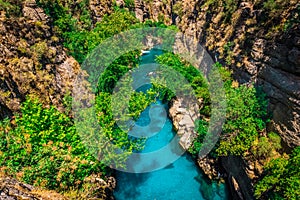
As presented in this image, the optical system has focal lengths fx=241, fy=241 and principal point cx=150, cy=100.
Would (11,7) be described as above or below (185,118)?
above

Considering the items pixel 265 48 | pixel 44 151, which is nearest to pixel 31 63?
pixel 44 151

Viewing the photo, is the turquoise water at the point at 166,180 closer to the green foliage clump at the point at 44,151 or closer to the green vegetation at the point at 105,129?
the green vegetation at the point at 105,129

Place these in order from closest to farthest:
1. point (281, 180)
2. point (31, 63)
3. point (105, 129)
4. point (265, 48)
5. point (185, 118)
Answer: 1. point (281, 180)
2. point (105, 129)
3. point (265, 48)
4. point (31, 63)
5. point (185, 118)

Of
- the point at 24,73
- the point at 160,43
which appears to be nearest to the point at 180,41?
the point at 160,43

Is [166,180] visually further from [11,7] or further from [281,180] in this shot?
[11,7]

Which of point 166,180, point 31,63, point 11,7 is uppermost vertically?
point 11,7

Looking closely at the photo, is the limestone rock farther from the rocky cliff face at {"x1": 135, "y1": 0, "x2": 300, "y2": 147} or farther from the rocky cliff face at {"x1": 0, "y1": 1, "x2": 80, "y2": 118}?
the rocky cliff face at {"x1": 0, "y1": 1, "x2": 80, "y2": 118}

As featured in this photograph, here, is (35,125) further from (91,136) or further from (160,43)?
(160,43)
